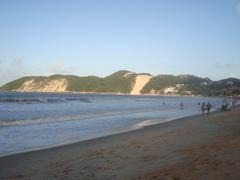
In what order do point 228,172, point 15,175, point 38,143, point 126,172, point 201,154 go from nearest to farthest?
point 228,172
point 126,172
point 15,175
point 201,154
point 38,143

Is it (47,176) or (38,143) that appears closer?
(47,176)

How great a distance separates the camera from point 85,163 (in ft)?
35.0

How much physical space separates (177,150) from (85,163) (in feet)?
11.2

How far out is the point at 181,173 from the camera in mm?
7992

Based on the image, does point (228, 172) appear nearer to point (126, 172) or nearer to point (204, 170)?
point (204, 170)

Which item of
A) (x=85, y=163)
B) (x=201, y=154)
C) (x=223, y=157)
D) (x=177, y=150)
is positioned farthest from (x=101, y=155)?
(x=223, y=157)

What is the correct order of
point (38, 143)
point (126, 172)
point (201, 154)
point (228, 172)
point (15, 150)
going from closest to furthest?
point (228, 172), point (126, 172), point (201, 154), point (15, 150), point (38, 143)

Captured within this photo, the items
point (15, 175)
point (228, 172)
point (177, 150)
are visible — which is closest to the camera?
point (228, 172)

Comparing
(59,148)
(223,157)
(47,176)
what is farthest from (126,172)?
(59,148)

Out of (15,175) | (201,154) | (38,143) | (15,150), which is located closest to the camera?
(15,175)

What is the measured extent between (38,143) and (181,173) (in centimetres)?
1072

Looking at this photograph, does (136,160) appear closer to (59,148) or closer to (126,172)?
(126,172)

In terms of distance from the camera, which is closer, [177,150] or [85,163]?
[85,163]

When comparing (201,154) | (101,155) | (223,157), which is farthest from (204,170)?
(101,155)
